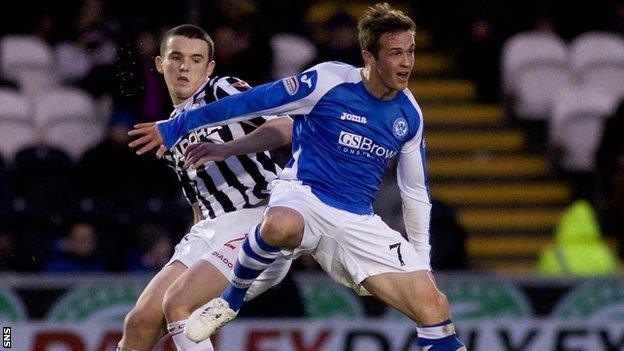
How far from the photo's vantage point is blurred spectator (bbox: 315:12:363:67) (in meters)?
12.7

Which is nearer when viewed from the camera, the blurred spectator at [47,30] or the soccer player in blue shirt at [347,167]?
the soccer player in blue shirt at [347,167]

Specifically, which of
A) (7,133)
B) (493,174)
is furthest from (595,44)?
(7,133)

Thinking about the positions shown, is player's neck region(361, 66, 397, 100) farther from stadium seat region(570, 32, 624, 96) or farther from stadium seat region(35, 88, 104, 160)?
stadium seat region(570, 32, 624, 96)

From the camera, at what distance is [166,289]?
26.0 feet

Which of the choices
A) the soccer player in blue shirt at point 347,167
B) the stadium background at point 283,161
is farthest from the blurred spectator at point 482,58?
the soccer player in blue shirt at point 347,167

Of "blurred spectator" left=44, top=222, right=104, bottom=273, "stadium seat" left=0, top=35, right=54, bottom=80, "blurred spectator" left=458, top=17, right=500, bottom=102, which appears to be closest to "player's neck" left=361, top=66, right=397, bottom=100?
"blurred spectator" left=44, top=222, right=104, bottom=273

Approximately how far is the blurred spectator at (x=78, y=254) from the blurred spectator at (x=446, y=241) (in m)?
2.38

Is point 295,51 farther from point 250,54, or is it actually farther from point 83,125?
point 83,125

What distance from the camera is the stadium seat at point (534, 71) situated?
13797 millimetres

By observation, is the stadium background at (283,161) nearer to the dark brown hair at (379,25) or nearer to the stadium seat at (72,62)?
the stadium seat at (72,62)

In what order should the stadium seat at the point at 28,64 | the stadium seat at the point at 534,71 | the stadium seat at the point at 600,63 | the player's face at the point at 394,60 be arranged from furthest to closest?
the stadium seat at the point at 600,63 < the stadium seat at the point at 534,71 < the stadium seat at the point at 28,64 < the player's face at the point at 394,60

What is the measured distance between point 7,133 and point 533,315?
421cm

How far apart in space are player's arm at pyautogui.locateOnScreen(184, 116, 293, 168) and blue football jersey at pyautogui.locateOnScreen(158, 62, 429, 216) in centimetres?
11

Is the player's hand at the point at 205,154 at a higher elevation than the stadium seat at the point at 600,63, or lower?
higher
